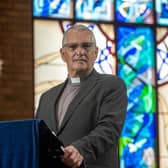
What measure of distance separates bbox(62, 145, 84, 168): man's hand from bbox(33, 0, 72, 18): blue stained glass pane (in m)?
4.06

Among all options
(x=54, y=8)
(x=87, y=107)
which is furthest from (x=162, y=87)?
(x=87, y=107)

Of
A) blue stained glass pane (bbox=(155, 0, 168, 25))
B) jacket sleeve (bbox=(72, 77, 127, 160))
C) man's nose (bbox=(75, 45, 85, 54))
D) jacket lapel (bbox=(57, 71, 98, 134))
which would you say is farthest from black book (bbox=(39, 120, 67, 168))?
blue stained glass pane (bbox=(155, 0, 168, 25))

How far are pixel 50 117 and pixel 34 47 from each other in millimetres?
3419

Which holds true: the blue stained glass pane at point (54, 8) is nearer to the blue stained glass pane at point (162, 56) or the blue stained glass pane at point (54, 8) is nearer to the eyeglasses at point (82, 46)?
the blue stained glass pane at point (162, 56)

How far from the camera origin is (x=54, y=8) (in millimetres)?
6336

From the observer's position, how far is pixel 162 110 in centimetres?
641

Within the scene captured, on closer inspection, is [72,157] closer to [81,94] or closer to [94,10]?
[81,94]

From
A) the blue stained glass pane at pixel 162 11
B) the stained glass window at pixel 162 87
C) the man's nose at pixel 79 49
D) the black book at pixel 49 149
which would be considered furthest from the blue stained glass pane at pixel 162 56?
the black book at pixel 49 149

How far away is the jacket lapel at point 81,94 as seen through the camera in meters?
2.61

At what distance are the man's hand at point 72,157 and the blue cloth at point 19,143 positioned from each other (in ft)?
0.37

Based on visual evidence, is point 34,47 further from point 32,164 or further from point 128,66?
point 32,164

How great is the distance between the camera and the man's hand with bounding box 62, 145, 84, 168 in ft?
7.30

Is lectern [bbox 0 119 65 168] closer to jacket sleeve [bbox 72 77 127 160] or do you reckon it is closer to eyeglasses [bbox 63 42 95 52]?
jacket sleeve [bbox 72 77 127 160]

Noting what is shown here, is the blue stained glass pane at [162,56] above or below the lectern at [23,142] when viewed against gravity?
above
